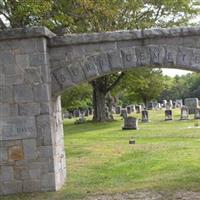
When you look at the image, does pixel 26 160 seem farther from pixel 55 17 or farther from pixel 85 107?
pixel 85 107

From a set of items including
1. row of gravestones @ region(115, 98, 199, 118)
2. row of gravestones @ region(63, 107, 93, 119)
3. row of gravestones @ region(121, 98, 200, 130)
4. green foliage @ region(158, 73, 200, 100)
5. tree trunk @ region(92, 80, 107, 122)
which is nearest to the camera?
Result: row of gravestones @ region(121, 98, 200, 130)

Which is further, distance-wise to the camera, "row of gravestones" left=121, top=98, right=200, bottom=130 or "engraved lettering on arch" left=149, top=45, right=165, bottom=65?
"row of gravestones" left=121, top=98, right=200, bottom=130

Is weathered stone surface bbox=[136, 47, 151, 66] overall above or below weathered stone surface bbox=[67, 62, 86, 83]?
above

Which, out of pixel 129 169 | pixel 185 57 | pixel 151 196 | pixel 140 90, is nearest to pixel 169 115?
pixel 129 169

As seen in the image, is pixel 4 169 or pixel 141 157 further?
pixel 141 157

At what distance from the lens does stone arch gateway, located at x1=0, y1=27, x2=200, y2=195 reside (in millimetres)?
10023

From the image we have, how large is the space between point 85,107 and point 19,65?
51.7 metres

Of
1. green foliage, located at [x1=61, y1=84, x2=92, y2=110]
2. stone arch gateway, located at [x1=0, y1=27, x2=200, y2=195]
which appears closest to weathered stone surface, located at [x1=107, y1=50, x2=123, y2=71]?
stone arch gateway, located at [x1=0, y1=27, x2=200, y2=195]

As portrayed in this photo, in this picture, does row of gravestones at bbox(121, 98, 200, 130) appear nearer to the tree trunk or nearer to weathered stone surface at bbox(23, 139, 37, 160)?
the tree trunk

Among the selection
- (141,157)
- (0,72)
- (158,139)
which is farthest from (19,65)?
(158,139)

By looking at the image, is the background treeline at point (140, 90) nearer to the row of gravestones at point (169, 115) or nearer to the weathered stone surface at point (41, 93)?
the row of gravestones at point (169, 115)

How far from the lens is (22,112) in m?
10.1

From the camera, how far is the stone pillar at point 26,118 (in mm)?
10055

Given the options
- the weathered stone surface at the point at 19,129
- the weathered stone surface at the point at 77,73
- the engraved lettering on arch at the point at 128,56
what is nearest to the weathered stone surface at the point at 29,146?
the weathered stone surface at the point at 19,129
